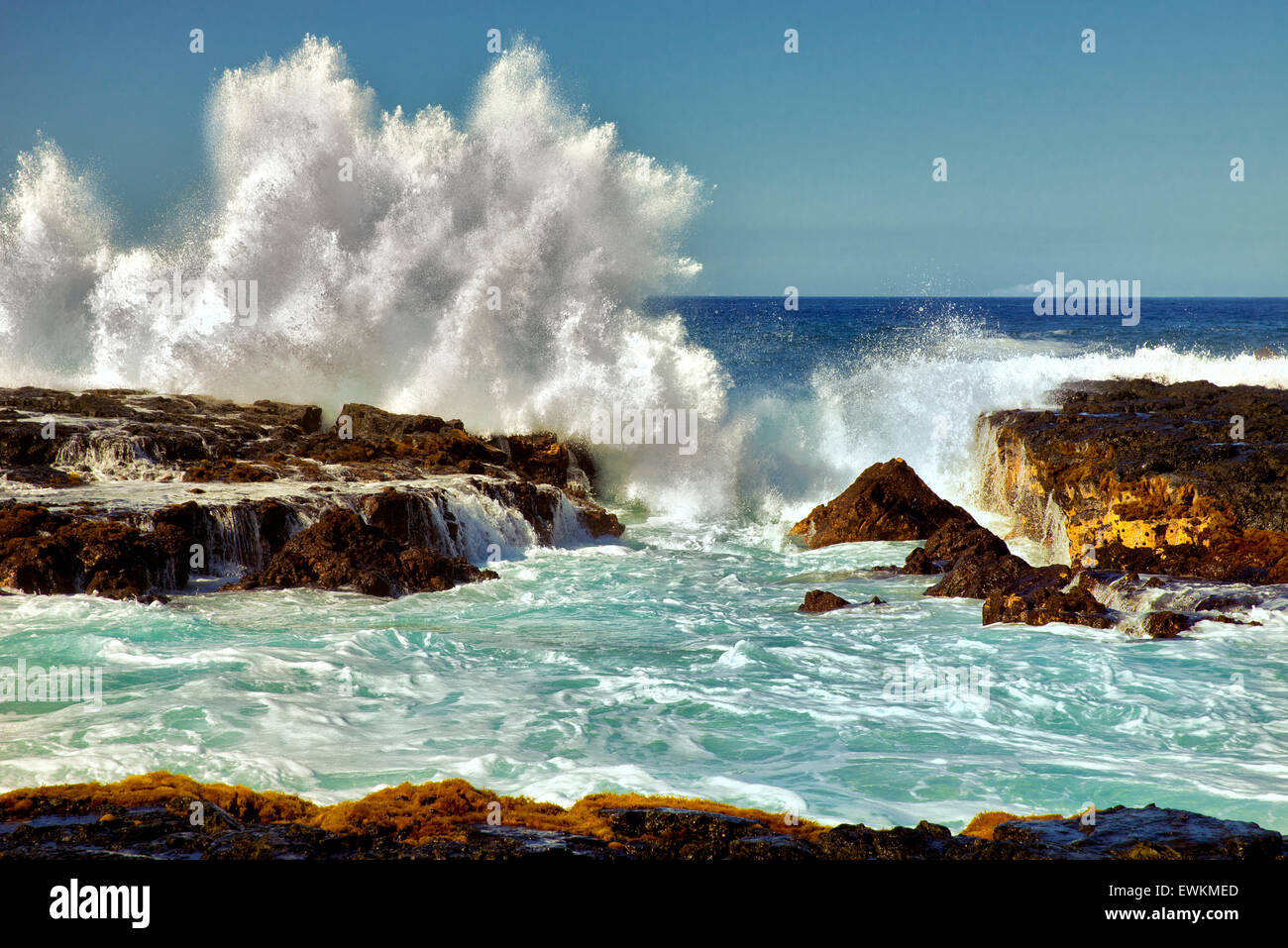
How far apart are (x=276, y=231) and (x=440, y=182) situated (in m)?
3.43

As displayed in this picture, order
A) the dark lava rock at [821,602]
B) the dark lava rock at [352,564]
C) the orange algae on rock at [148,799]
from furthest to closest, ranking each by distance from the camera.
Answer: the dark lava rock at [352,564] → the dark lava rock at [821,602] → the orange algae on rock at [148,799]

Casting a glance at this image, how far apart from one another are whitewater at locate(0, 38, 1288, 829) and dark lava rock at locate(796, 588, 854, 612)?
1.20 feet

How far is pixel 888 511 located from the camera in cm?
1469

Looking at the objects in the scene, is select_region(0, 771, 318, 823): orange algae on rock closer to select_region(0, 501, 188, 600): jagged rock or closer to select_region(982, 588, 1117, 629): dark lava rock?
select_region(0, 501, 188, 600): jagged rock

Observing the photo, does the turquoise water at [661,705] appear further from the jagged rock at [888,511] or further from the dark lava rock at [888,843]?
the jagged rock at [888,511]

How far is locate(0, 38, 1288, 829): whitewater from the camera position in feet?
19.2

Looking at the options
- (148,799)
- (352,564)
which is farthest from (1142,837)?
(352,564)

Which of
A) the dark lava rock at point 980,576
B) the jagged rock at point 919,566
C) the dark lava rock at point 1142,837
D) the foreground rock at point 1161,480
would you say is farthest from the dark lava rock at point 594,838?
the jagged rock at point 919,566

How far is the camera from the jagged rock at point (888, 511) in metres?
14.6

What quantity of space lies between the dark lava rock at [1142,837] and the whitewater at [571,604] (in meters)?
1.00

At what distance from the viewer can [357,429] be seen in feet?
55.4
